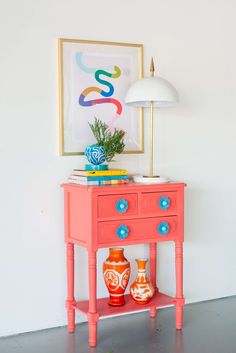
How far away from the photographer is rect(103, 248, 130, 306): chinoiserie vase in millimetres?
3330

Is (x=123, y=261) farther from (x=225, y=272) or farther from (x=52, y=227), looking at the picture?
(x=225, y=272)

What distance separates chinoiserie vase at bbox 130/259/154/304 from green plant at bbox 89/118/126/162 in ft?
2.22

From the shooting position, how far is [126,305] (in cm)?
337

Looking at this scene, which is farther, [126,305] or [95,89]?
[95,89]

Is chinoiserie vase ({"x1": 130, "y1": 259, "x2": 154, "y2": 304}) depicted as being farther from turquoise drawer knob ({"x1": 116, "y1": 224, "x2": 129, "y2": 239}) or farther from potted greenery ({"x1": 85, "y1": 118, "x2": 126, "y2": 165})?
potted greenery ({"x1": 85, "y1": 118, "x2": 126, "y2": 165})

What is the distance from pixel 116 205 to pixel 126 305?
642 mm

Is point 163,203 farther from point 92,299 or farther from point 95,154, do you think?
point 92,299

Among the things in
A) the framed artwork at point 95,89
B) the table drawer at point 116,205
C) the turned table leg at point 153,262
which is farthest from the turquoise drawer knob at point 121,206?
the turned table leg at point 153,262

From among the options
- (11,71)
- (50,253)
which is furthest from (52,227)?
(11,71)

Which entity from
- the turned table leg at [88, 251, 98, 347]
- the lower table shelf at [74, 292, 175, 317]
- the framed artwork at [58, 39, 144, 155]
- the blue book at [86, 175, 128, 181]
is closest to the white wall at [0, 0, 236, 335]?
the framed artwork at [58, 39, 144, 155]

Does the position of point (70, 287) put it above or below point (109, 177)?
below

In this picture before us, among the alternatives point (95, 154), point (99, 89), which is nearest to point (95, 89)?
point (99, 89)

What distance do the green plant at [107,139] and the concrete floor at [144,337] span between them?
3.31 feet

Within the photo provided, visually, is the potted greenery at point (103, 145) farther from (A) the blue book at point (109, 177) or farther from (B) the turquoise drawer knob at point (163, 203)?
(B) the turquoise drawer knob at point (163, 203)
